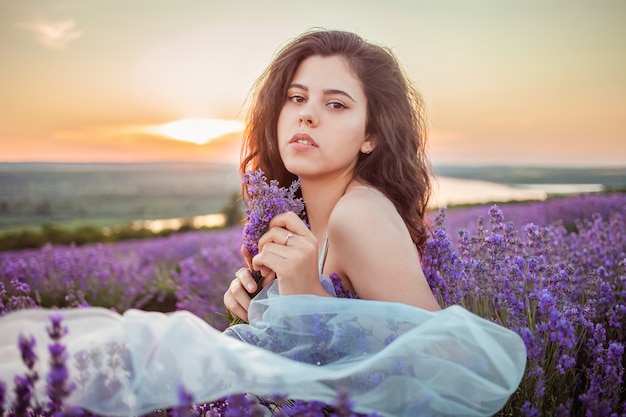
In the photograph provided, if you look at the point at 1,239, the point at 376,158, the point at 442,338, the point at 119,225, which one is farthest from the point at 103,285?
the point at 119,225

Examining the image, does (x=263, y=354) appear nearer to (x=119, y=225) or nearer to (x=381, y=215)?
(x=381, y=215)

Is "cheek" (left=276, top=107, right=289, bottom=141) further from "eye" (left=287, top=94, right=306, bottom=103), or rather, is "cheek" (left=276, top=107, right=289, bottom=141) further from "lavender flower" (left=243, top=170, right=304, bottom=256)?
"lavender flower" (left=243, top=170, right=304, bottom=256)

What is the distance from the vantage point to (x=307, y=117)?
7.77ft

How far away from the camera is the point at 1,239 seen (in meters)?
10.2

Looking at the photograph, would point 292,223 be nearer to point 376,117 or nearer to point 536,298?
point 376,117

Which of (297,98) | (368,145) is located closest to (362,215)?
Result: (368,145)

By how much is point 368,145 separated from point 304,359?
3.88ft

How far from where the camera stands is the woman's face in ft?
7.88

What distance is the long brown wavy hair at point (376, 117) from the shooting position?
8.61 ft

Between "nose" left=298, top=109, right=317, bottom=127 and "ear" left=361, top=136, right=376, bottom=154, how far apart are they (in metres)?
0.35

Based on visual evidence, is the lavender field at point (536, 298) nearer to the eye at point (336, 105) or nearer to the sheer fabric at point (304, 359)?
the sheer fabric at point (304, 359)

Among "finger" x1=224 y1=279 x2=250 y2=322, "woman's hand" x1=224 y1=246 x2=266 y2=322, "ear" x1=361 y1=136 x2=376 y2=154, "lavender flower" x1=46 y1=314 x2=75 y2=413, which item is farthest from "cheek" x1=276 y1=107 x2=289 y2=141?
"lavender flower" x1=46 y1=314 x2=75 y2=413

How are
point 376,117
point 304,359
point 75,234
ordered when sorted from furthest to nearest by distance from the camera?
point 75,234, point 376,117, point 304,359

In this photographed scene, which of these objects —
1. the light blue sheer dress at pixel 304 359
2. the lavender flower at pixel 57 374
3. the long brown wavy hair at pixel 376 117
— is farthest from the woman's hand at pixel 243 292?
the lavender flower at pixel 57 374
